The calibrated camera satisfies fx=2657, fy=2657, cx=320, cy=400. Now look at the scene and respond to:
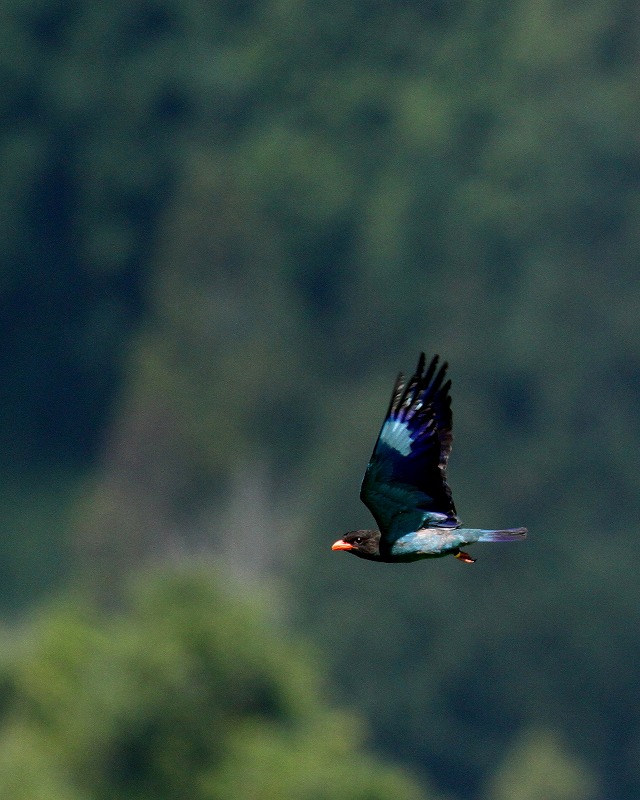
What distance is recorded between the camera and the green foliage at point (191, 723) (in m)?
26.0

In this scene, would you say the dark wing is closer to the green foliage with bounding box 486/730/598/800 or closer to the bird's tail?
the bird's tail

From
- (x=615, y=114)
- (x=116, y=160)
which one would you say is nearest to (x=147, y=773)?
(x=615, y=114)

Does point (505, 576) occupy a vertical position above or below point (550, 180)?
below

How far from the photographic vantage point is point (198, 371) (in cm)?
6500

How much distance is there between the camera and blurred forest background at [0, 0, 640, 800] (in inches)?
2229

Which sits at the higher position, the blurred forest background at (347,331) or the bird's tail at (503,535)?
the blurred forest background at (347,331)

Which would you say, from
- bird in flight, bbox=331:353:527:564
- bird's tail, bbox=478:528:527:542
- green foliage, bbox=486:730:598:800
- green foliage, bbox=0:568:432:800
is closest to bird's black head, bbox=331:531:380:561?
bird in flight, bbox=331:353:527:564

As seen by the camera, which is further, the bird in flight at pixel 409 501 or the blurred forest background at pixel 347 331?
the blurred forest background at pixel 347 331

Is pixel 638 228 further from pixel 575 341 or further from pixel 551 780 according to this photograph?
pixel 551 780

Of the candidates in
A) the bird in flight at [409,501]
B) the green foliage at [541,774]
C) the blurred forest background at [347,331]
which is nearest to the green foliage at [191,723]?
the bird in flight at [409,501]

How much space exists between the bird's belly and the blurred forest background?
31993mm

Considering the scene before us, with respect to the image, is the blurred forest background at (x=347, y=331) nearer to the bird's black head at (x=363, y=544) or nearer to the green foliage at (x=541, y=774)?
the green foliage at (x=541, y=774)

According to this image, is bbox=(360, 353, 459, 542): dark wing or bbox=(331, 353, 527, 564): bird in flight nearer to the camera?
bbox=(331, 353, 527, 564): bird in flight

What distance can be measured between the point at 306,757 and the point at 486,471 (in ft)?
111
